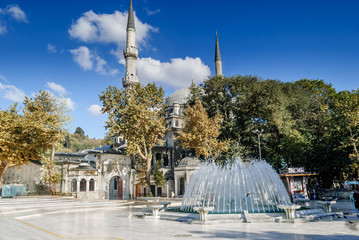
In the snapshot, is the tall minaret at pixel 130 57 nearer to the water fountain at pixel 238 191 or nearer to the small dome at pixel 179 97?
the small dome at pixel 179 97

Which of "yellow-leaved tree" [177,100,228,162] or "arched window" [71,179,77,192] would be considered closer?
"arched window" [71,179,77,192]

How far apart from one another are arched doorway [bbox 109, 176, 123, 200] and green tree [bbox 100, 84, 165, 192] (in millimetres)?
6431

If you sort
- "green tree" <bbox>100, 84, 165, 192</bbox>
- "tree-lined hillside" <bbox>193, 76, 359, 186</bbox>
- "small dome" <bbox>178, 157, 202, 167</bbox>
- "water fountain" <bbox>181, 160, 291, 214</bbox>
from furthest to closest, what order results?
"small dome" <bbox>178, 157, 202, 167</bbox> → "green tree" <bbox>100, 84, 165, 192</bbox> → "tree-lined hillside" <bbox>193, 76, 359, 186</bbox> → "water fountain" <bbox>181, 160, 291, 214</bbox>

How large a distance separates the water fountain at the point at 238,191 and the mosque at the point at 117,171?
15.1 meters

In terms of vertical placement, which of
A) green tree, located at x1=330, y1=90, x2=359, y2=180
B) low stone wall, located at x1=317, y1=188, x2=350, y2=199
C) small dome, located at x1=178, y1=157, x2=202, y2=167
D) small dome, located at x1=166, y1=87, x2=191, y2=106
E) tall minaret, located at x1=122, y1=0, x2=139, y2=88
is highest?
tall minaret, located at x1=122, y1=0, x2=139, y2=88

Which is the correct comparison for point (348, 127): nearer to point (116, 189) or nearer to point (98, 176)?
Result: point (98, 176)

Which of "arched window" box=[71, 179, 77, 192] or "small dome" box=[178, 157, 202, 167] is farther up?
"small dome" box=[178, 157, 202, 167]

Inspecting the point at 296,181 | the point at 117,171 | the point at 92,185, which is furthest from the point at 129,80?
the point at 296,181

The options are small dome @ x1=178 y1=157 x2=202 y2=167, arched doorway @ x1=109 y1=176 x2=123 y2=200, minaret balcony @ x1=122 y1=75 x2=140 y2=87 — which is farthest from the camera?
minaret balcony @ x1=122 y1=75 x2=140 y2=87

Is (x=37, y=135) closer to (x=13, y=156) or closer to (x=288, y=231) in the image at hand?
(x=13, y=156)

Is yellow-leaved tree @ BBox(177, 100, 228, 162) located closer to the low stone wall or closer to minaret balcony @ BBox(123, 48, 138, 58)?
the low stone wall

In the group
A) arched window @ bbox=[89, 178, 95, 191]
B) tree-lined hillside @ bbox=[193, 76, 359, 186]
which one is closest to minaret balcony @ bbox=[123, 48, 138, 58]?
tree-lined hillside @ bbox=[193, 76, 359, 186]

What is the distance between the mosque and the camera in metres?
30.1

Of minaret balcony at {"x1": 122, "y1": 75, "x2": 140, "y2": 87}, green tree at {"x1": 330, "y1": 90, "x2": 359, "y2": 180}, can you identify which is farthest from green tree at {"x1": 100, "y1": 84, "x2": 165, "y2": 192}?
green tree at {"x1": 330, "y1": 90, "x2": 359, "y2": 180}
